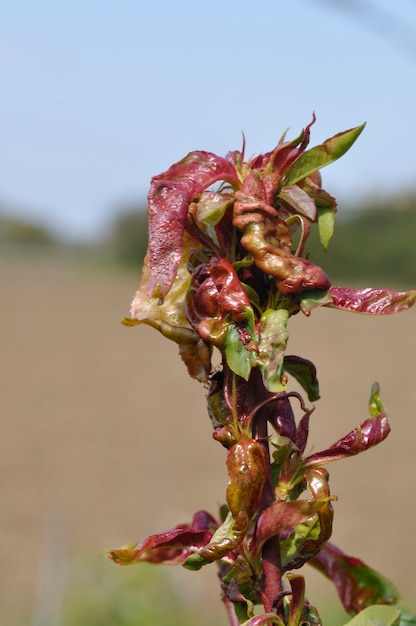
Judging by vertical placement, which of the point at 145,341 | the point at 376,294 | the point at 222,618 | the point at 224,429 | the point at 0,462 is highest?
the point at 145,341

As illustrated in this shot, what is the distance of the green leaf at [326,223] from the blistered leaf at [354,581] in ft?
1.88

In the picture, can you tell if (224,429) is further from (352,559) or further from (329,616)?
(329,616)

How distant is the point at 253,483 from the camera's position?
124cm

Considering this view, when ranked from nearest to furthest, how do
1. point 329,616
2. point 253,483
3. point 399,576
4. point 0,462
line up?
1. point 253,483
2. point 329,616
3. point 399,576
4. point 0,462

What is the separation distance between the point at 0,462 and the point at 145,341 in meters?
11.5

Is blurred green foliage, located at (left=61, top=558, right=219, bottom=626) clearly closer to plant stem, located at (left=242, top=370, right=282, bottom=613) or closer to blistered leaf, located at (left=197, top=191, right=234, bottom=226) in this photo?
plant stem, located at (left=242, top=370, right=282, bottom=613)

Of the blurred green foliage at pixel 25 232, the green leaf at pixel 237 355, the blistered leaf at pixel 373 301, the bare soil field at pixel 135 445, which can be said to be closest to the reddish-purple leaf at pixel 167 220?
the green leaf at pixel 237 355

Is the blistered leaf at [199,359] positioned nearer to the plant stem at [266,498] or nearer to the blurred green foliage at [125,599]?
A: the plant stem at [266,498]

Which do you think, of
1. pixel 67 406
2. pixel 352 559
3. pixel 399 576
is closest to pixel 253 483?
pixel 352 559

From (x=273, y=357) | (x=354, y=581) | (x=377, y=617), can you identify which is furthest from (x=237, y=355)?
(x=354, y=581)

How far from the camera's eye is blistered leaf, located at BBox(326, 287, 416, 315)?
128cm

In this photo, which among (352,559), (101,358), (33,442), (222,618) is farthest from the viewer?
(101,358)

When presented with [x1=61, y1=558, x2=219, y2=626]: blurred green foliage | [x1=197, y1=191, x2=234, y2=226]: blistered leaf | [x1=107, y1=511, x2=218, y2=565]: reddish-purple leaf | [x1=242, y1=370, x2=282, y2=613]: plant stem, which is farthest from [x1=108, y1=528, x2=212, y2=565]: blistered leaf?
[x1=61, y1=558, x2=219, y2=626]: blurred green foliage

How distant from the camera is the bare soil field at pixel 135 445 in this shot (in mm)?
12703
